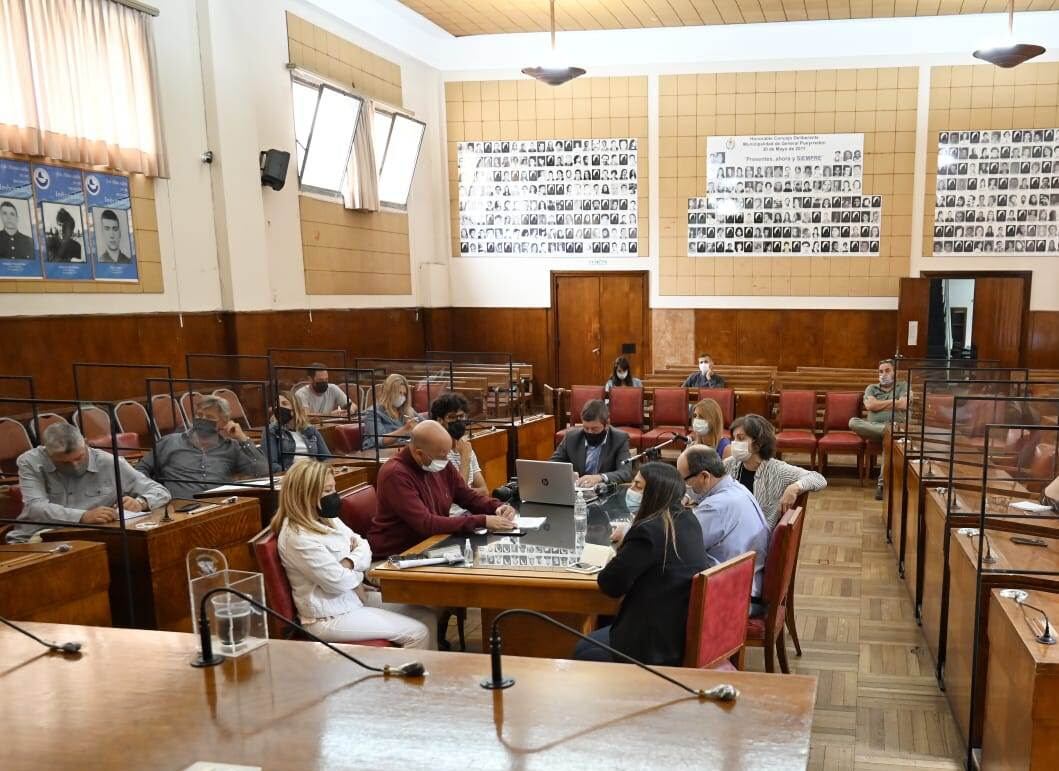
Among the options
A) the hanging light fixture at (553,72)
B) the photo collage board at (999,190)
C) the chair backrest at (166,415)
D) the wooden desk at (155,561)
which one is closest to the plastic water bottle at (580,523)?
the wooden desk at (155,561)

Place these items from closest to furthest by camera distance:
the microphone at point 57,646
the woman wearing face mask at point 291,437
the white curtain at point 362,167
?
the microphone at point 57,646 → the woman wearing face mask at point 291,437 → the white curtain at point 362,167

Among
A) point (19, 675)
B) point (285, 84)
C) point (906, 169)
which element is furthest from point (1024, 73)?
point (19, 675)

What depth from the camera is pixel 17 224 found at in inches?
237

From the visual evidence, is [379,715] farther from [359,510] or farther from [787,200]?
[787,200]

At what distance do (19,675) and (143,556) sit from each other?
1674 mm

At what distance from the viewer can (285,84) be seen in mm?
8719

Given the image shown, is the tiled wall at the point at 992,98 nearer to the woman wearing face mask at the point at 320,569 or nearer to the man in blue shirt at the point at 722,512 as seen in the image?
the man in blue shirt at the point at 722,512

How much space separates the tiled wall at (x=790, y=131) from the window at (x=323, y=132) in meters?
4.48

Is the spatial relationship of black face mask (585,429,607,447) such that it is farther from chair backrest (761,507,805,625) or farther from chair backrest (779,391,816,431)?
chair backrest (779,391,816,431)

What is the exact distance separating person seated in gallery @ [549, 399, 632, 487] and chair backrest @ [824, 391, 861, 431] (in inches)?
152

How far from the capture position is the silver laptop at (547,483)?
4.36m

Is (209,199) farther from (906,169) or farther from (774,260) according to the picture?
(906,169)

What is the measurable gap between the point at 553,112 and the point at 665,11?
2.11m

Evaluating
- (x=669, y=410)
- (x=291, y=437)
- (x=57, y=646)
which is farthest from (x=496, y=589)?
(x=669, y=410)
